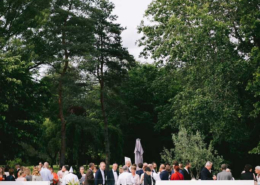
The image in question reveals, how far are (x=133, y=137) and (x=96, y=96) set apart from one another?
6.17 m

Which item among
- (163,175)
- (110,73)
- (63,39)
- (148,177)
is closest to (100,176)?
(148,177)

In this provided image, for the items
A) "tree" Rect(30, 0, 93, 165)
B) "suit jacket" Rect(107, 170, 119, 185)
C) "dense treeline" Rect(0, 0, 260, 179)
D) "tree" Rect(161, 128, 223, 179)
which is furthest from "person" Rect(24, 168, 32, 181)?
"tree" Rect(30, 0, 93, 165)

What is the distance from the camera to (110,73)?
46281mm

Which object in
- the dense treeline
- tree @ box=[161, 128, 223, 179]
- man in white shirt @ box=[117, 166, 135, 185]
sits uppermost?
the dense treeline

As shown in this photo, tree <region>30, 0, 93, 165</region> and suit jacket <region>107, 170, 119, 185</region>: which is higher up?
tree <region>30, 0, 93, 165</region>

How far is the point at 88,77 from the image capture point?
4244 cm

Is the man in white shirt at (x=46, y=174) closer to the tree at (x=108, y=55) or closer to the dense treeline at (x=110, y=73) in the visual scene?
the dense treeline at (x=110, y=73)

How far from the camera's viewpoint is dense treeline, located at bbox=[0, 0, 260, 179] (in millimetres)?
28453

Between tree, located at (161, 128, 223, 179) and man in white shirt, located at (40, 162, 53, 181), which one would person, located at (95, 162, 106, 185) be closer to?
man in white shirt, located at (40, 162, 53, 181)

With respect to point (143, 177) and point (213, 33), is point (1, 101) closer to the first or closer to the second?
point (213, 33)

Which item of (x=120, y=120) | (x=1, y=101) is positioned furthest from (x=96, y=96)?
(x=1, y=101)

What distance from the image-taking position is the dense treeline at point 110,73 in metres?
28.5

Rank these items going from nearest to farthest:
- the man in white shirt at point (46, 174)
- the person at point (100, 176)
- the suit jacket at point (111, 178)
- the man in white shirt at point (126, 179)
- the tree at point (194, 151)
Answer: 1. the man in white shirt at point (126, 179)
2. the person at point (100, 176)
3. the suit jacket at point (111, 178)
4. the man in white shirt at point (46, 174)
5. the tree at point (194, 151)

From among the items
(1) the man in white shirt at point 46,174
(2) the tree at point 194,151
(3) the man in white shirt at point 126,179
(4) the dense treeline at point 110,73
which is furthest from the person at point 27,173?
(2) the tree at point 194,151
